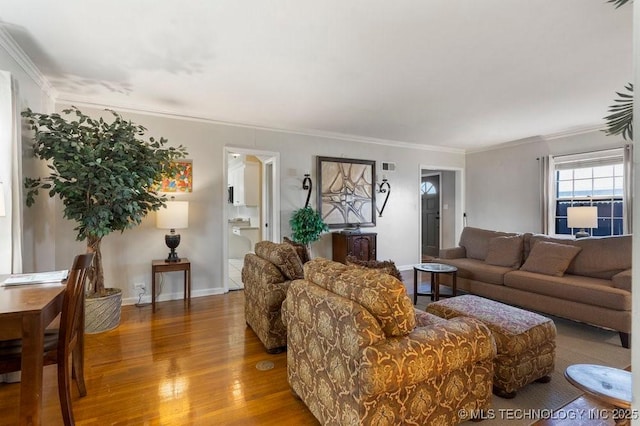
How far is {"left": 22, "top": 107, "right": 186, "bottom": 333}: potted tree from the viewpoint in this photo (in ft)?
9.35

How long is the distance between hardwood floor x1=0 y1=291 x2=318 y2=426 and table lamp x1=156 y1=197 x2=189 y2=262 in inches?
38.4

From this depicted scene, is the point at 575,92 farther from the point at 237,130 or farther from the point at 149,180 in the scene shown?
the point at 149,180

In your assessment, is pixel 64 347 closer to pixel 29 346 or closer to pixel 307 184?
pixel 29 346

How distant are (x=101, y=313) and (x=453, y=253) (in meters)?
4.48

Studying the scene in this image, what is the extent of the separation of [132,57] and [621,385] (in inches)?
156

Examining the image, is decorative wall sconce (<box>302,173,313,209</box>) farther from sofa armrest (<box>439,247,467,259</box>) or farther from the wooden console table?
sofa armrest (<box>439,247,467,259</box>)

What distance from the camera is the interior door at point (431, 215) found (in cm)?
791

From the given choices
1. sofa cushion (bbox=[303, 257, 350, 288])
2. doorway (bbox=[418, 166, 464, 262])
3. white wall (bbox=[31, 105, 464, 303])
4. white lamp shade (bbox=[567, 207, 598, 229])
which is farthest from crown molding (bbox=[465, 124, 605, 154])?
sofa cushion (bbox=[303, 257, 350, 288])

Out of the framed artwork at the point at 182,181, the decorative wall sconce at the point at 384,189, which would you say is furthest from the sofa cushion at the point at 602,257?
the framed artwork at the point at 182,181

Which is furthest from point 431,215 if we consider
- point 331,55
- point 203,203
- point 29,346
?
point 29,346

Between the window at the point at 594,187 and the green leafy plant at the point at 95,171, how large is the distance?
6.02 meters

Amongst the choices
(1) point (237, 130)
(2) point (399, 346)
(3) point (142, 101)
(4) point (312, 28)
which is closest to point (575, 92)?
(4) point (312, 28)

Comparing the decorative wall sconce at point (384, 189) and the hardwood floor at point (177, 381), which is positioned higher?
the decorative wall sconce at point (384, 189)

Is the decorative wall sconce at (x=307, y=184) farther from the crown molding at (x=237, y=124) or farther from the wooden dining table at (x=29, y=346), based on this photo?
the wooden dining table at (x=29, y=346)
